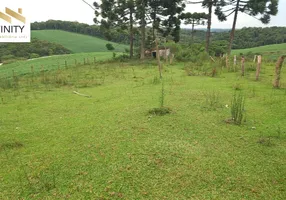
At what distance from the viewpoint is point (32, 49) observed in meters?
39.5

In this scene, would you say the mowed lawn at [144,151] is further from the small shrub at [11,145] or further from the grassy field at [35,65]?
the grassy field at [35,65]

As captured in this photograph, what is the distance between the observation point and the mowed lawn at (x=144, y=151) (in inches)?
80.1

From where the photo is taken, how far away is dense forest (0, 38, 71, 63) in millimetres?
37312

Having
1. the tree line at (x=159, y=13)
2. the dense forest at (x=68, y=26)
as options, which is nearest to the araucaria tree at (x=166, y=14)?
the tree line at (x=159, y=13)

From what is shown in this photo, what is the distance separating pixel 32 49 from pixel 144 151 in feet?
138

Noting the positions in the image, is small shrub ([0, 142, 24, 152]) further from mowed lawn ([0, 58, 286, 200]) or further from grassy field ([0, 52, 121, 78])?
grassy field ([0, 52, 121, 78])

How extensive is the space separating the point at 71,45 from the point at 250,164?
153 feet

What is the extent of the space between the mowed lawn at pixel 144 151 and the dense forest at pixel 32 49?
119 ft

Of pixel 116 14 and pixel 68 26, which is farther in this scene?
pixel 68 26

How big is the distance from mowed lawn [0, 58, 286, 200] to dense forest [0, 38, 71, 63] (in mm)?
36207

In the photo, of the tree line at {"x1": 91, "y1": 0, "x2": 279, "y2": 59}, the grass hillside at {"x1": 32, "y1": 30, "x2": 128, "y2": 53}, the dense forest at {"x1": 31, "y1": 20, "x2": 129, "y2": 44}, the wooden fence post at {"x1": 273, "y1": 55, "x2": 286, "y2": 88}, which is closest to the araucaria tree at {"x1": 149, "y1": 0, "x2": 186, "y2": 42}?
the tree line at {"x1": 91, "y1": 0, "x2": 279, "y2": 59}

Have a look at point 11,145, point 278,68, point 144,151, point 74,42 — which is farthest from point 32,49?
point 144,151

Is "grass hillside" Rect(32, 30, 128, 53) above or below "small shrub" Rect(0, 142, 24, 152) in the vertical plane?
above

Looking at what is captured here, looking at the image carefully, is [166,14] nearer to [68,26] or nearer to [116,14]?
[116,14]
